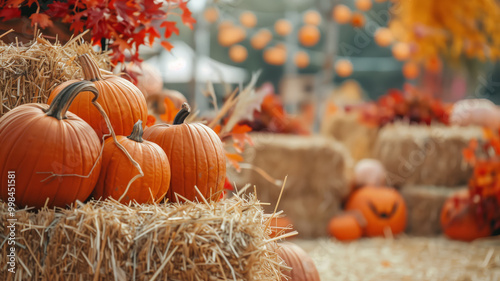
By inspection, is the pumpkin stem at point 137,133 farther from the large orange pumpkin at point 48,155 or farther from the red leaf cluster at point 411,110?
the red leaf cluster at point 411,110

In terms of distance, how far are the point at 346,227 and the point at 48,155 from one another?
4.01m

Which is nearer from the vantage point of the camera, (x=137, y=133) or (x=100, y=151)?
(x=100, y=151)

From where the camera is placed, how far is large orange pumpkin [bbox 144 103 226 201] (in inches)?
71.5

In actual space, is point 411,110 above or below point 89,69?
below

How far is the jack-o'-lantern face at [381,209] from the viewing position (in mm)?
5230

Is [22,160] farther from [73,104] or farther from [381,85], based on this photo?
[381,85]

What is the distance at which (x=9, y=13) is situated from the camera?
6.77ft

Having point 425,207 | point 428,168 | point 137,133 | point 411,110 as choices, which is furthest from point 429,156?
point 137,133

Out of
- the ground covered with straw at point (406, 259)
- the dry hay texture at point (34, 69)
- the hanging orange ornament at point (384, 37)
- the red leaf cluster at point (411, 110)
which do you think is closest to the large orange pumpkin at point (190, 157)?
the dry hay texture at point (34, 69)

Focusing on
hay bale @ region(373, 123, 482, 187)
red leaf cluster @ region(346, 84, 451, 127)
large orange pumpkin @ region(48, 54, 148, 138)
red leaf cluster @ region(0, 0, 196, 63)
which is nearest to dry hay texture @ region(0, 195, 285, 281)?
large orange pumpkin @ region(48, 54, 148, 138)

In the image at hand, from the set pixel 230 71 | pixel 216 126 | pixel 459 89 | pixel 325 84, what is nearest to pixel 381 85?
pixel 230 71

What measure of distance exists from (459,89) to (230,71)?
6981 mm

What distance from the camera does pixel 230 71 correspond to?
1582 centimetres

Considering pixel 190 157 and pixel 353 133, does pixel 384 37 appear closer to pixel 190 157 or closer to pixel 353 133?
pixel 353 133
